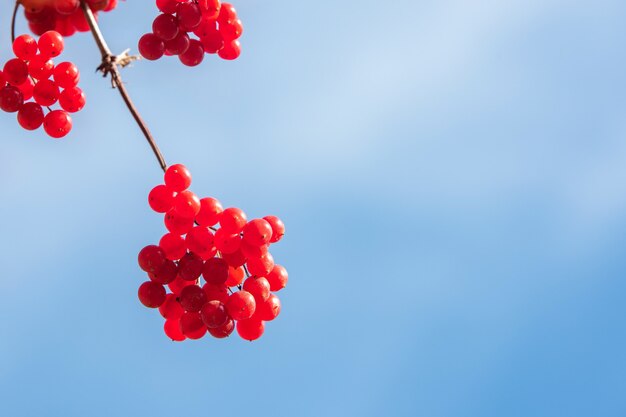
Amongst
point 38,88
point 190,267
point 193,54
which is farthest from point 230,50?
point 190,267

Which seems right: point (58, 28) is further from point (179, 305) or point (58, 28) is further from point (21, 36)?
point (179, 305)

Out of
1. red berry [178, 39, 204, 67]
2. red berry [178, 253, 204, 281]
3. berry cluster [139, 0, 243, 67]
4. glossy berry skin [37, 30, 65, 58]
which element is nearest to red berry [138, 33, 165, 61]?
berry cluster [139, 0, 243, 67]

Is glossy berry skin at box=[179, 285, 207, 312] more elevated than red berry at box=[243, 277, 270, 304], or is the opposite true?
red berry at box=[243, 277, 270, 304]

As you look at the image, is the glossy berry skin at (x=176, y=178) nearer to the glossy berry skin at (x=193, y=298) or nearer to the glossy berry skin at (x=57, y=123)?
the glossy berry skin at (x=193, y=298)

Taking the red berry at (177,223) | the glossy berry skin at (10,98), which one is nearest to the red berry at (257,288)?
the red berry at (177,223)

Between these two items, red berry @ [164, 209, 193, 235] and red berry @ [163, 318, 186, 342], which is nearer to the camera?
red berry @ [164, 209, 193, 235]

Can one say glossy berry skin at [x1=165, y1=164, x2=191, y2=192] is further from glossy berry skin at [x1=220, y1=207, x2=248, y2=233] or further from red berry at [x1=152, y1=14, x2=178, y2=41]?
red berry at [x1=152, y1=14, x2=178, y2=41]

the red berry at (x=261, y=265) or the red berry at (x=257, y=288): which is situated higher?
the red berry at (x=261, y=265)

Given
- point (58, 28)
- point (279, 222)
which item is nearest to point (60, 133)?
point (58, 28)
